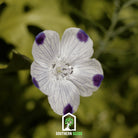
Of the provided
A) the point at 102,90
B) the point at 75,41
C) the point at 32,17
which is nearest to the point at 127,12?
the point at 102,90

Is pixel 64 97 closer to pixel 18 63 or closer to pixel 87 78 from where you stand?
pixel 87 78

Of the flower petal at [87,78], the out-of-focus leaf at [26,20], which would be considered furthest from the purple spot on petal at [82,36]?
the out-of-focus leaf at [26,20]

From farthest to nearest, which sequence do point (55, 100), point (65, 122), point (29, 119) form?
point (29, 119)
point (65, 122)
point (55, 100)

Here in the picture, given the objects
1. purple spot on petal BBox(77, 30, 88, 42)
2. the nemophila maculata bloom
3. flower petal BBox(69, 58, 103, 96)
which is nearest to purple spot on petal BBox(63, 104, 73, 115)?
the nemophila maculata bloom

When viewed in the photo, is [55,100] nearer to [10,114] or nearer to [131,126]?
[10,114]

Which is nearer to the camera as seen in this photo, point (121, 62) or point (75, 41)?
point (75, 41)

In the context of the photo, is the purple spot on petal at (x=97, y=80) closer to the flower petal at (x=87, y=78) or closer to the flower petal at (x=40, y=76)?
the flower petal at (x=87, y=78)

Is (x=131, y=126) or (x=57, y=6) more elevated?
(x=57, y=6)
